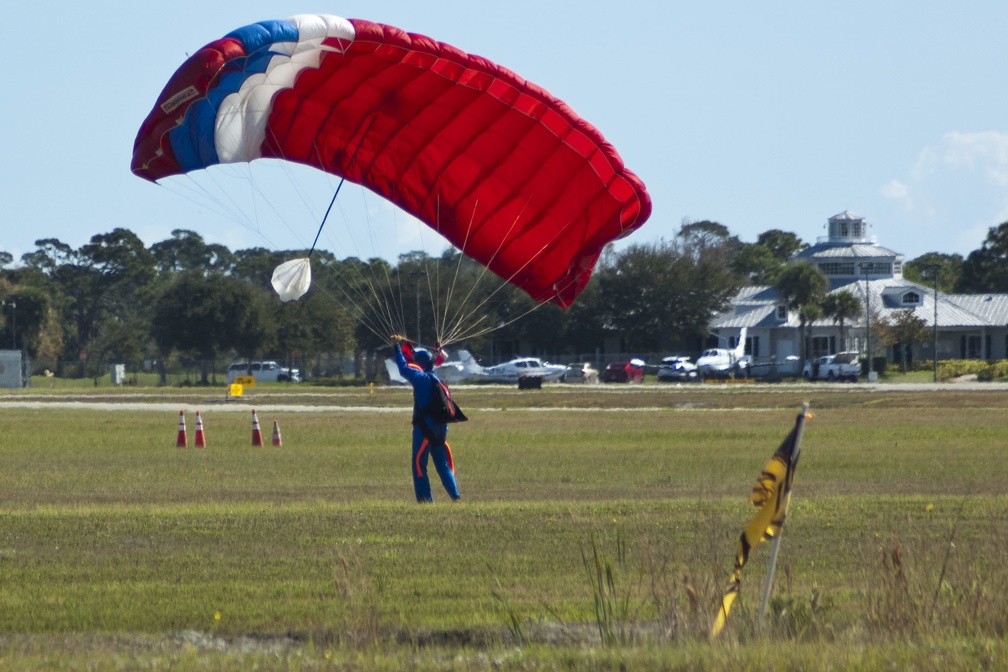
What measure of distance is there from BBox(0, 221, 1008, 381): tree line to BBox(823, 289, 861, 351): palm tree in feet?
0.28

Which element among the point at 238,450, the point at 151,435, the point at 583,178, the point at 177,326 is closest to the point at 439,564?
the point at 583,178

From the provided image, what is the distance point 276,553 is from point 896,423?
23575mm

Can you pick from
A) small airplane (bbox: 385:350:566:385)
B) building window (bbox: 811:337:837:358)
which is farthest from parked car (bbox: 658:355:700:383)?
building window (bbox: 811:337:837:358)

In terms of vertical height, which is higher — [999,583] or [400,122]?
[400,122]

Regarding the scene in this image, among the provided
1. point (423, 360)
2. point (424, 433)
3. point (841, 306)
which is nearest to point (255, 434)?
point (424, 433)

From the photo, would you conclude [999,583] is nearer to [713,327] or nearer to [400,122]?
[400,122]

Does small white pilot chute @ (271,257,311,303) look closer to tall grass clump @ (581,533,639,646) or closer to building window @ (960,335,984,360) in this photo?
tall grass clump @ (581,533,639,646)

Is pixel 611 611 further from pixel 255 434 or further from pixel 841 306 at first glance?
pixel 841 306

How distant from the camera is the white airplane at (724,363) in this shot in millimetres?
74625

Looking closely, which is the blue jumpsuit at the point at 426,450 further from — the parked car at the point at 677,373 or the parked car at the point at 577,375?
the parked car at the point at 577,375

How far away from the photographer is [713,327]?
91.6 metres

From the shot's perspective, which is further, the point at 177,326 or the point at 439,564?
the point at 177,326

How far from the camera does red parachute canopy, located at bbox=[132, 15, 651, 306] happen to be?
12797mm

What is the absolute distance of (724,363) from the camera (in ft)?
260
